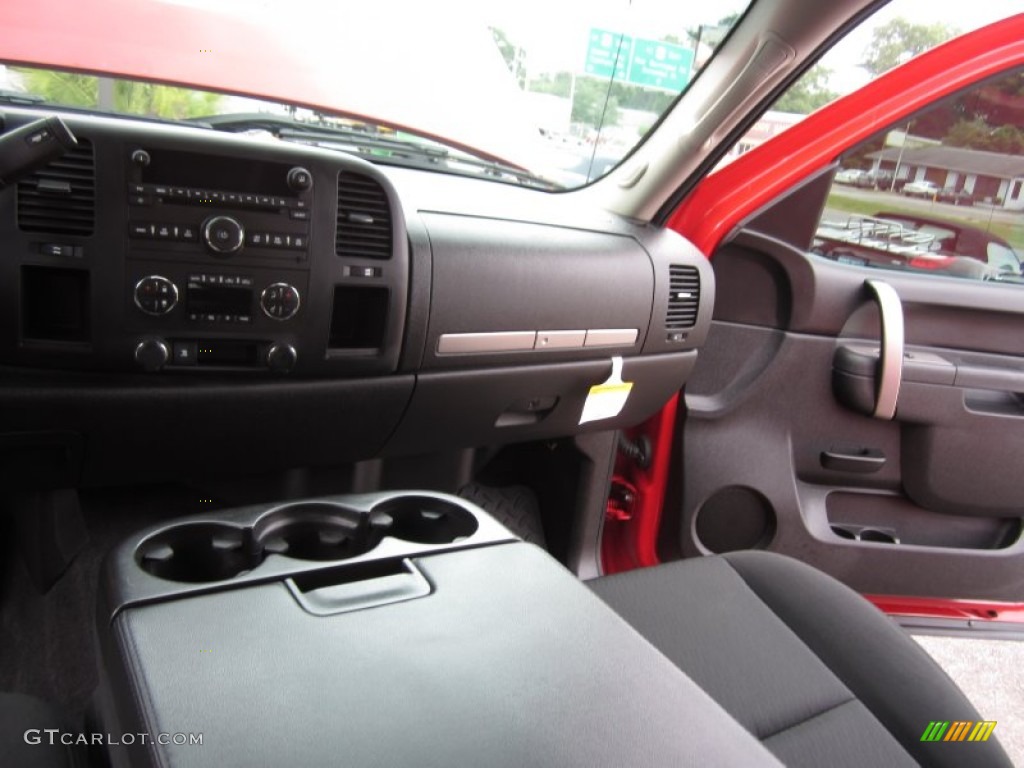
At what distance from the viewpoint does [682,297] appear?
6.68 feet

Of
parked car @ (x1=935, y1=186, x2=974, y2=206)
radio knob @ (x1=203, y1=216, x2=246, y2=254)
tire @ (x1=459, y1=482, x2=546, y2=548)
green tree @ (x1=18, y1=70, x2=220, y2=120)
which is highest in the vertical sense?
parked car @ (x1=935, y1=186, x2=974, y2=206)

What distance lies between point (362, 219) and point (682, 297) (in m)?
0.90

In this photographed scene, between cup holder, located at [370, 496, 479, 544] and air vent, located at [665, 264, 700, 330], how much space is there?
3.48 ft

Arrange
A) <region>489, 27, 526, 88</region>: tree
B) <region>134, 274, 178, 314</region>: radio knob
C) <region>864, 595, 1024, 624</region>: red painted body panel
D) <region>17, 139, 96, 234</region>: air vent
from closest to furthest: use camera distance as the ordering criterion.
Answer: <region>17, 139, 96, 234</region>: air vent → <region>134, 274, 178, 314</region>: radio knob → <region>489, 27, 526, 88</region>: tree → <region>864, 595, 1024, 624</region>: red painted body panel

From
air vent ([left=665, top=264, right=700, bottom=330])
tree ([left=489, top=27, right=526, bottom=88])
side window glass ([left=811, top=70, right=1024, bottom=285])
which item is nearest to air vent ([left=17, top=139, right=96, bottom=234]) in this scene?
tree ([left=489, top=27, right=526, bottom=88])

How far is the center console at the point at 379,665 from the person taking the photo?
2.14ft

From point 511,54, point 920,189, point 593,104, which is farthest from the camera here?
point 920,189

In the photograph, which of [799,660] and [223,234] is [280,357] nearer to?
[223,234]

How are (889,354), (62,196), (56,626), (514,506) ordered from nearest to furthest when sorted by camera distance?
(62,196) → (56,626) → (889,354) → (514,506)

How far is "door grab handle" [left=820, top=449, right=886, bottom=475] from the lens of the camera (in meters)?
2.34

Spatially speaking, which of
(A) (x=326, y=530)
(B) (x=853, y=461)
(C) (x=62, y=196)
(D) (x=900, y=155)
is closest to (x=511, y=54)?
(C) (x=62, y=196)

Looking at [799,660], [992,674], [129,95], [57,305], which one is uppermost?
[129,95]

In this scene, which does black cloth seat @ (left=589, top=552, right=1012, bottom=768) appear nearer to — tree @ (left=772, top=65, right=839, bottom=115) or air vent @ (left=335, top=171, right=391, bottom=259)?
air vent @ (left=335, top=171, right=391, bottom=259)

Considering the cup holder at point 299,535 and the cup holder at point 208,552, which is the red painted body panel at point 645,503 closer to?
the cup holder at point 299,535
